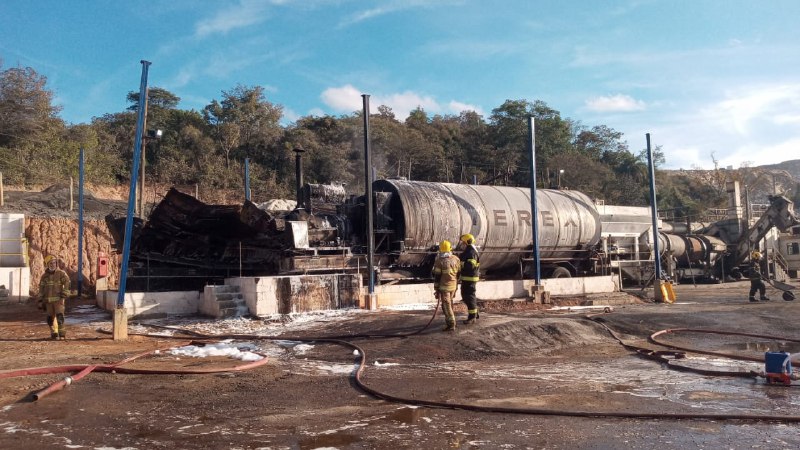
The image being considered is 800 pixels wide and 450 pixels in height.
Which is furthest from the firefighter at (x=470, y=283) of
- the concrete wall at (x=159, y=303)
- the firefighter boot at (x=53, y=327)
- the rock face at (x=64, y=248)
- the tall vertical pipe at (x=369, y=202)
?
the rock face at (x=64, y=248)

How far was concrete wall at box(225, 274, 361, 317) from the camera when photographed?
12.7m

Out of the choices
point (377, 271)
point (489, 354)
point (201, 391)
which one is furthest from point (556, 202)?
point (201, 391)

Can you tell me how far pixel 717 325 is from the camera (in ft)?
38.2

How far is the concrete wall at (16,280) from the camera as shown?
17.5 meters

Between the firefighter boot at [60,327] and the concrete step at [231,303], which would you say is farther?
the concrete step at [231,303]

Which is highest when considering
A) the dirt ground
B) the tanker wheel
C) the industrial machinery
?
the industrial machinery

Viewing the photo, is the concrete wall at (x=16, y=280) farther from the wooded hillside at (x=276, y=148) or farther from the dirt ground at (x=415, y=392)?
the wooded hillside at (x=276, y=148)

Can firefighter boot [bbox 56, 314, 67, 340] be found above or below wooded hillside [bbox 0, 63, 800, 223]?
below

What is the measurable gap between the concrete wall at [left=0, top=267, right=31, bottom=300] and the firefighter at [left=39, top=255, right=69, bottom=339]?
8.27 meters

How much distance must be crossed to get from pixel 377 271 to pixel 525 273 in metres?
6.20

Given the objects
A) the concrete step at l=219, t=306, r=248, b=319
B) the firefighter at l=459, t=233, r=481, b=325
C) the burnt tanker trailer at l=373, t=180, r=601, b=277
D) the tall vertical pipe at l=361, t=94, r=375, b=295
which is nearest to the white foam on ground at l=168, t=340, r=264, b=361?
the concrete step at l=219, t=306, r=248, b=319

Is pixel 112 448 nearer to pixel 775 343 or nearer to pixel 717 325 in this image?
pixel 775 343

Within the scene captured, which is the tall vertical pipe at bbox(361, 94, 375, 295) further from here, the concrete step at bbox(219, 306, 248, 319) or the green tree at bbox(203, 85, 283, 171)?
the green tree at bbox(203, 85, 283, 171)

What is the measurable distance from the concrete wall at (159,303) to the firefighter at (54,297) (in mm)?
1789
